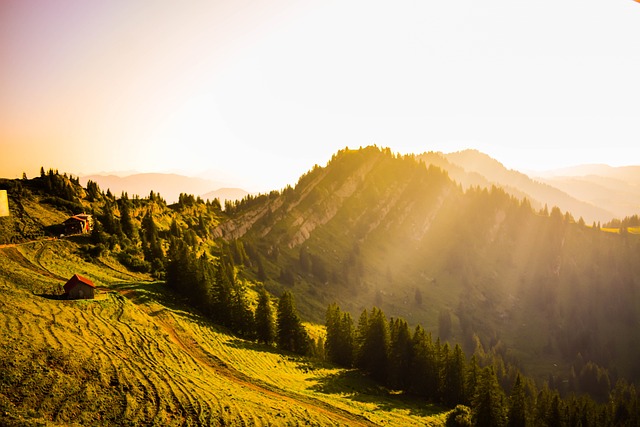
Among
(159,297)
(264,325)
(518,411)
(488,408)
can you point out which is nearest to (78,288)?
(159,297)

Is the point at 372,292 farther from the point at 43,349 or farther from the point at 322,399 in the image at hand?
the point at 43,349

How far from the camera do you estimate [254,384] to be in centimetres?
5284

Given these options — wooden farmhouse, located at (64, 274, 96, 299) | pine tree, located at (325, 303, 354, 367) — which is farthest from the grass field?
pine tree, located at (325, 303, 354, 367)

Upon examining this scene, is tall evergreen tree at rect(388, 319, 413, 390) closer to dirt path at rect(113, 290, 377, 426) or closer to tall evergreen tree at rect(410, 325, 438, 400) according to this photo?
tall evergreen tree at rect(410, 325, 438, 400)

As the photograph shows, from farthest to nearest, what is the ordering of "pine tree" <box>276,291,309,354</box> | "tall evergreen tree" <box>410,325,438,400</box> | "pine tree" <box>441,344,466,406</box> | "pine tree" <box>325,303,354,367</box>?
1. "pine tree" <box>325,303,354,367</box>
2. "pine tree" <box>276,291,309,354</box>
3. "tall evergreen tree" <box>410,325,438,400</box>
4. "pine tree" <box>441,344,466,406</box>

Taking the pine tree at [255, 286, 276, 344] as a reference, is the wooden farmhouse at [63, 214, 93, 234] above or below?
above

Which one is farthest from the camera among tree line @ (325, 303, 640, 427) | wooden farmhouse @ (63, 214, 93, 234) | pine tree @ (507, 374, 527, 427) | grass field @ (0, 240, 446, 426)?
wooden farmhouse @ (63, 214, 93, 234)

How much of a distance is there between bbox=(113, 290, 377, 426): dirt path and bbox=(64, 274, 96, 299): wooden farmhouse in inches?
485

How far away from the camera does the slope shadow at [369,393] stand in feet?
206

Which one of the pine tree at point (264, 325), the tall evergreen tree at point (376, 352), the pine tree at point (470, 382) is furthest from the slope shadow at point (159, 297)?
the pine tree at point (470, 382)

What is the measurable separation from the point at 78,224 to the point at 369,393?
7383 centimetres

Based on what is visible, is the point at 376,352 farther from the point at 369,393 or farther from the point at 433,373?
the point at 369,393

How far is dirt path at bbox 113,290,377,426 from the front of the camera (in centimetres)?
5000

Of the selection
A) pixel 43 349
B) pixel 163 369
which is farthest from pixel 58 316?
pixel 163 369
